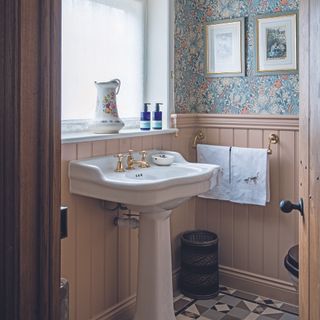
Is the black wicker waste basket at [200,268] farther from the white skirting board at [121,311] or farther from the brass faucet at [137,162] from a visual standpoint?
the brass faucet at [137,162]

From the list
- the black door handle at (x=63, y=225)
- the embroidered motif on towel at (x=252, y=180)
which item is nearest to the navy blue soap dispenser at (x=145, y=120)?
the embroidered motif on towel at (x=252, y=180)

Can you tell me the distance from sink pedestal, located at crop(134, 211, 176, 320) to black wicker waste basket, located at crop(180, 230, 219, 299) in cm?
55

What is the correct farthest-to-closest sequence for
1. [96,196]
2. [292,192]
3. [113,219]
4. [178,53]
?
[178,53], [292,192], [113,219], [96,196]

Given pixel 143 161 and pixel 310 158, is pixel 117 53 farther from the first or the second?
pixel 310 158

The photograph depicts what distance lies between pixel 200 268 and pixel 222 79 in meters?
1.26

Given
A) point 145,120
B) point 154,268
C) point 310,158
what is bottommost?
point 154,268

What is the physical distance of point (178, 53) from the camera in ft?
9.36

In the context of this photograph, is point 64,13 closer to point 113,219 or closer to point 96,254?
point 113,219

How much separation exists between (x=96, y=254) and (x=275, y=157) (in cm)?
125

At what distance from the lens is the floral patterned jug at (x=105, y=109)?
2289mm

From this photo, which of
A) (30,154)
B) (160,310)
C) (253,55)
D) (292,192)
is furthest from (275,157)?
(30,154)

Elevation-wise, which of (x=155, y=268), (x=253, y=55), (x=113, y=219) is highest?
(x=253, y=55)

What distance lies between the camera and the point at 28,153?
679 mm

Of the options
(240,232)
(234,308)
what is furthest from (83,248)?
(240,232)
